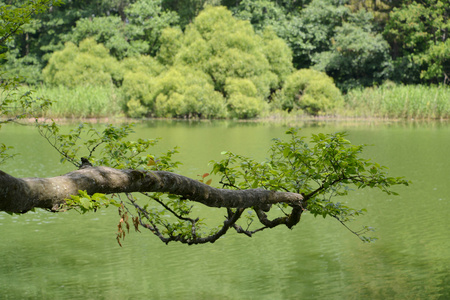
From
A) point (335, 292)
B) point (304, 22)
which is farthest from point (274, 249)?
point (304, 22)

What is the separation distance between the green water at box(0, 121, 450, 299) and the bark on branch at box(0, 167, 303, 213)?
245 cm

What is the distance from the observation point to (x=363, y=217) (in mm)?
8008

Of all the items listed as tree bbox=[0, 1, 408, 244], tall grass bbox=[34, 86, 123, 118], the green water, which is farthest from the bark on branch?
tall grass bbox=[34, 86, 123, 118]

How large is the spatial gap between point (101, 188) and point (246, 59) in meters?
27.3

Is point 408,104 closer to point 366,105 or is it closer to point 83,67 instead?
point 366,105

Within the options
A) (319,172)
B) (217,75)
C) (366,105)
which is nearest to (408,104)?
(366,105)

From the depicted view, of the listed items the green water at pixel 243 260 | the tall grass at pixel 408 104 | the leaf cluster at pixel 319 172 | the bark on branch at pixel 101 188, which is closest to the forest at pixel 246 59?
the tall grass at pixel 408 104

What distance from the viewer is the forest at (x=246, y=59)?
91.0 ft

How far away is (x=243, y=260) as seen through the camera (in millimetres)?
5992

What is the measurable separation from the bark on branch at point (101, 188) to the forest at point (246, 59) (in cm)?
2270

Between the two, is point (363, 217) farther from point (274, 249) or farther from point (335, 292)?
point (335, 292)

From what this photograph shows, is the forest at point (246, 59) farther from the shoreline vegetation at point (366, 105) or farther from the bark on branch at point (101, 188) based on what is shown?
the bark on branch at point (101, 188)

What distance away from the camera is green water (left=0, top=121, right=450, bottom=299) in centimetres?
514

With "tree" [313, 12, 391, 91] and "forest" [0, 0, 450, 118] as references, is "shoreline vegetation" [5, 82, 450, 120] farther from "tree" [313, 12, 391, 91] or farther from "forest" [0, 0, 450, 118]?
"tree" [313, 12, 391, 91]
